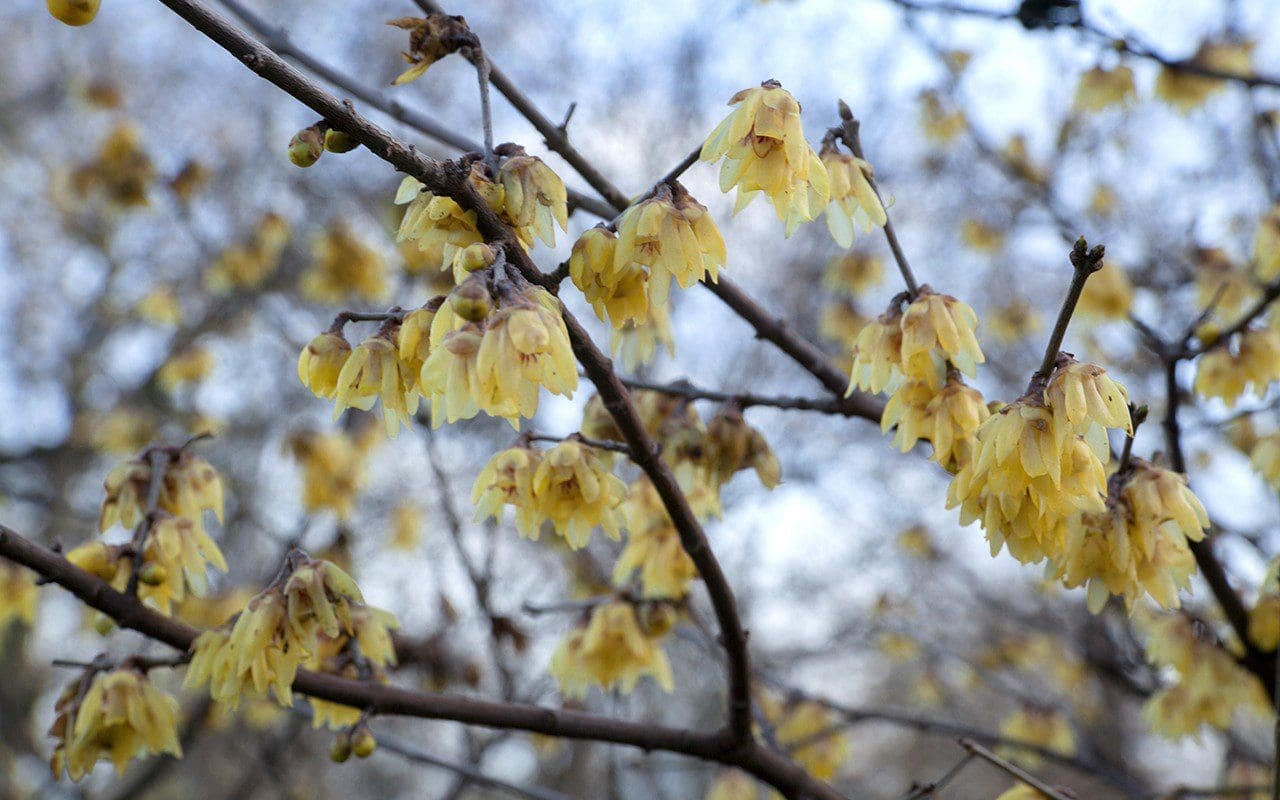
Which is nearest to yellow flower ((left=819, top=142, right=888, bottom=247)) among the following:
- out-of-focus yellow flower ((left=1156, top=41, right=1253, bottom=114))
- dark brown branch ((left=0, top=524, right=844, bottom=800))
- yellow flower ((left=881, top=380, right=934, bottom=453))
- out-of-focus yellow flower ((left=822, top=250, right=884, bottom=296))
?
yellow flower ((left=881, top=380, right=934, bottom=453))

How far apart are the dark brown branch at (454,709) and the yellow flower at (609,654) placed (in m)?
0.53

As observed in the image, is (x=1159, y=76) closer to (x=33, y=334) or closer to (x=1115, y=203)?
(x=1115, y=203)

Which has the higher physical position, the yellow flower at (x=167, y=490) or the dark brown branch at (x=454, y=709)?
the yellow flower at (x=167, y=490)

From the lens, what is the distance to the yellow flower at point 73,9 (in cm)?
144

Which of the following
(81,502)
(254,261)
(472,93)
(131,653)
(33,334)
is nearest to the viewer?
(131,653)

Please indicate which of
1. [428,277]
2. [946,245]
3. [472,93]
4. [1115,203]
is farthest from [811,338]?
[428,277]

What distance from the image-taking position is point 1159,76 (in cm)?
461

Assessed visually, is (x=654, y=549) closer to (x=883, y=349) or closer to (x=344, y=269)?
(x=883, y=349)

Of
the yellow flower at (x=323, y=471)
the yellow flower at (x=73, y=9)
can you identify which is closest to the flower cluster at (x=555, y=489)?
the yellow flower at (x=73, y=9)

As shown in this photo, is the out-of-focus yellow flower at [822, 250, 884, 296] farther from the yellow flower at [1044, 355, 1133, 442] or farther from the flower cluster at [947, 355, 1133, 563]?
the yellow flower at [1044, 355, 1133, 442]

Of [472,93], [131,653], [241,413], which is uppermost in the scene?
[472,93]

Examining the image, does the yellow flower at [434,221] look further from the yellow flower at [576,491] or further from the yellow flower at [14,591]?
the yellow flower at [14,591]

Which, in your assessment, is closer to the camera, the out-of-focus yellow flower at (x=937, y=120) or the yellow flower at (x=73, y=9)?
the yellow flower at (x=73, y=9)

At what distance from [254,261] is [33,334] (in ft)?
19.8
